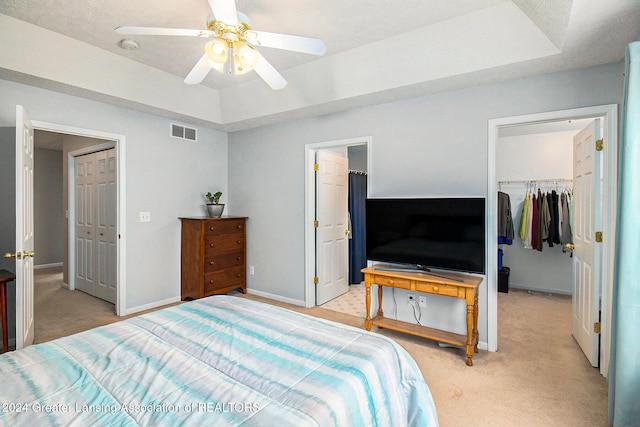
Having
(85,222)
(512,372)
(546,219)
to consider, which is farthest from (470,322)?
(85,222)

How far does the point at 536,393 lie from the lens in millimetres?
2281

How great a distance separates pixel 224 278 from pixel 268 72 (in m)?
2.92

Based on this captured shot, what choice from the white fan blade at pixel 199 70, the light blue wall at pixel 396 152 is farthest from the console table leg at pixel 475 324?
the white fan blade at pixel 199 70

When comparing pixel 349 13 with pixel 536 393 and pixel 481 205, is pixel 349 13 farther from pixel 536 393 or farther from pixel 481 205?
pixel 536 393

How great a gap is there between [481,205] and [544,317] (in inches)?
80.4

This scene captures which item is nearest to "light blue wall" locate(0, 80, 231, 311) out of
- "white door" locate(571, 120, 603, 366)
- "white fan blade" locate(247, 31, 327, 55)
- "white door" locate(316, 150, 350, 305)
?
"white door" locate(316, 150, 350, 305)

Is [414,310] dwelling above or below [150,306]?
above

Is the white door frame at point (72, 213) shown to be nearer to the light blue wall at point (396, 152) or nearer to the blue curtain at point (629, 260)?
the light blue wall at point (396, 152)

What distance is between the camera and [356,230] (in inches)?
211

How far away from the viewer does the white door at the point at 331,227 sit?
4.25 meters

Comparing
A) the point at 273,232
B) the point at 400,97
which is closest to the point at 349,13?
the point at 400,97

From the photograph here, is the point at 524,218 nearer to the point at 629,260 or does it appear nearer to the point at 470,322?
the point at 470,322

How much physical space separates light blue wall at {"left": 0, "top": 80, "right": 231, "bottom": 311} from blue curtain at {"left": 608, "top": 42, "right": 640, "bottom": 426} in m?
4.31

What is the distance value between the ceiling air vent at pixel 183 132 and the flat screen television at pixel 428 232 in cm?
265
